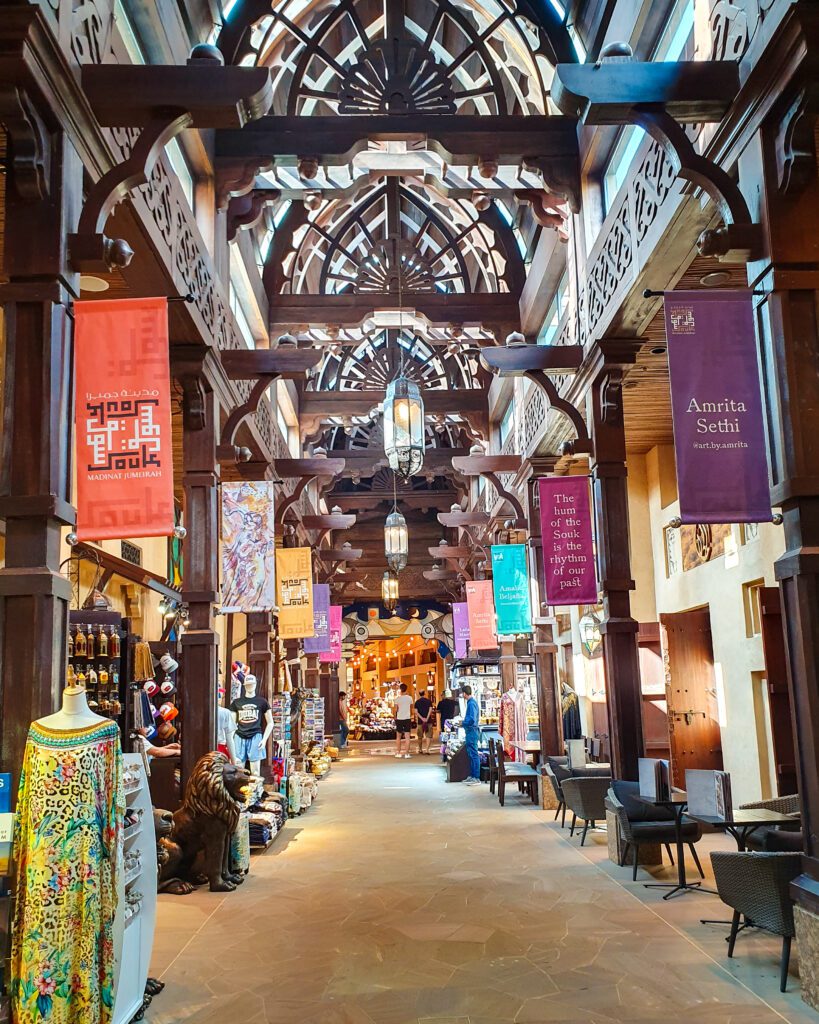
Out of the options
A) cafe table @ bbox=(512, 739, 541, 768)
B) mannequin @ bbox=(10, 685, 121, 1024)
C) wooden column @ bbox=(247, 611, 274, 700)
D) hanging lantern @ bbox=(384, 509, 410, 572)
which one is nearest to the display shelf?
mannequin @ bbox=(10, 685, 121, 1024)

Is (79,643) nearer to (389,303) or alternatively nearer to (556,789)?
(556,789)

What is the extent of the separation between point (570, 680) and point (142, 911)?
13.0 m

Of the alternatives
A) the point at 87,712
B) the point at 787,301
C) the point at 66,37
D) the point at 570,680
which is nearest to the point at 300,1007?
the point at 87,712

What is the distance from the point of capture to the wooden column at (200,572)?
28.3 feet

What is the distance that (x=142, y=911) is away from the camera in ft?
16.1

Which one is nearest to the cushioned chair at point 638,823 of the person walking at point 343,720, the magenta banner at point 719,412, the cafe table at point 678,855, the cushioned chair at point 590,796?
the cafe table at point 678,855

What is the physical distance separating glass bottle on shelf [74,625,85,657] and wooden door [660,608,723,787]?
7.33 meters

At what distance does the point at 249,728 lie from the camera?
1147cm

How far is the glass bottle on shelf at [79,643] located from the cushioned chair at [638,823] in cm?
513

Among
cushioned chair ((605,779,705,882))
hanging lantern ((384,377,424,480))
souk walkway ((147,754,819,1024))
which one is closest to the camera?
souk walkway ((147,754,819,1024))

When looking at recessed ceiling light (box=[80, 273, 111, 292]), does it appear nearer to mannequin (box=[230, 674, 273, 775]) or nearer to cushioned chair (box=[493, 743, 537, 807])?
mannequin (box=[230, 674, 273, 775])

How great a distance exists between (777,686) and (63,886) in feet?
23.2

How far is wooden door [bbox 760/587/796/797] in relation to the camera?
28.7 feet

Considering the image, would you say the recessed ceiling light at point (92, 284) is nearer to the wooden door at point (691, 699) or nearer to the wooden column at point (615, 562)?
the wooden column at point (615, 562)
